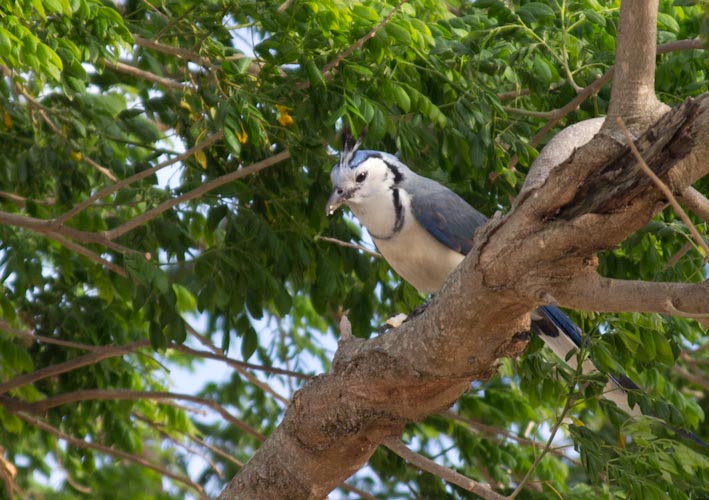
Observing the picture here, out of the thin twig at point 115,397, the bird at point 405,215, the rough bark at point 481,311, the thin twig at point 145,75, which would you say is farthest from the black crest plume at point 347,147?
the thin twig at point 115,397

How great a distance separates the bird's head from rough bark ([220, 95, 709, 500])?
1107 mm

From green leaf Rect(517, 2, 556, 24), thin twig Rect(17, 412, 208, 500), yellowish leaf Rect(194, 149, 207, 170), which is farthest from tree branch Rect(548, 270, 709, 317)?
thin twig Rect(17, 412, 208, 500)

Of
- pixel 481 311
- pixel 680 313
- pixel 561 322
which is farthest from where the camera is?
pixel 561 322

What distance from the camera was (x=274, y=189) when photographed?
200 inches

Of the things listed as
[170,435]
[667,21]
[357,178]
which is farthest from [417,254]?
[170,435]

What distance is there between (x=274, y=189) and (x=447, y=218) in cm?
87

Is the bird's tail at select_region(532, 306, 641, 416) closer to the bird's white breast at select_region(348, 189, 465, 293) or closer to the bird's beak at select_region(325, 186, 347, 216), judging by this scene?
the bird's white breast at select_region(348, 189, 465, 293)

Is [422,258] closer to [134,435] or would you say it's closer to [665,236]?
[665,236]

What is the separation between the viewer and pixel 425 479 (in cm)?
576

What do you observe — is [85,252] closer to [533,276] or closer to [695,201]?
[533,276]

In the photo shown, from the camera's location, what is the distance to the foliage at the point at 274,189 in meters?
4.16

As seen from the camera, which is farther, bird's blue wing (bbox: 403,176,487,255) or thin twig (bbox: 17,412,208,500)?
thin twig (bbox: 17,412,208,500)

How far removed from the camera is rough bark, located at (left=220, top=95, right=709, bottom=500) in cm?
261

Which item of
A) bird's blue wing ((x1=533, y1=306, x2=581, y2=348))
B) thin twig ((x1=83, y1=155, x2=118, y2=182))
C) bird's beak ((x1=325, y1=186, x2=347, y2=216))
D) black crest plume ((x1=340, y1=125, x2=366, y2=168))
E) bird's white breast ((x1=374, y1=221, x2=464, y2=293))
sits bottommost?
bird's blue wing ((x1=533, y1=306, x2=581, y2=348))
